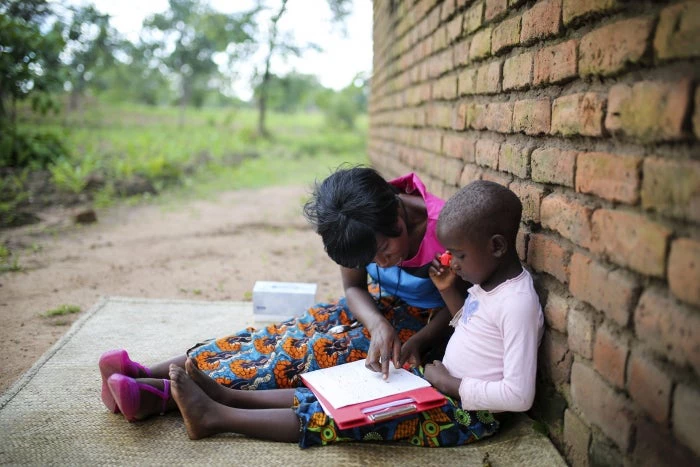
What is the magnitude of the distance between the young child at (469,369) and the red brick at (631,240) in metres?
0.35

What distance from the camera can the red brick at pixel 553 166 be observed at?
5.66 ft

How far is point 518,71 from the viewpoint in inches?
82.8

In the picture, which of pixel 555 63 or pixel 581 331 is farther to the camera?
pixel 555 63

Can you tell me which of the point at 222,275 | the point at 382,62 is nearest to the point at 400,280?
the point at 222,275

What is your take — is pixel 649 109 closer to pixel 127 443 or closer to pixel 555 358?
pixel 555 358

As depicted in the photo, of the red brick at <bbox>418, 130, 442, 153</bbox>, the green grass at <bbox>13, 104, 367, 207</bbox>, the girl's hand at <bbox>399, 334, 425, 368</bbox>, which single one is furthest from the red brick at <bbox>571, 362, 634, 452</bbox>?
the green grass at <bbox>13, 104, 367, 207</bbox>

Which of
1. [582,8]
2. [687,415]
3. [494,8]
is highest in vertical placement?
[494,8]

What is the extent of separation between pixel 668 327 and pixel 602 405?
1.23 feet

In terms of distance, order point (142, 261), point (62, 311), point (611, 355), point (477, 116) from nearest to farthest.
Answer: point (611, 355)
point (477, 116)
point (62, 311)
point (142, 261)

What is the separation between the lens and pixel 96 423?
6.75 feet

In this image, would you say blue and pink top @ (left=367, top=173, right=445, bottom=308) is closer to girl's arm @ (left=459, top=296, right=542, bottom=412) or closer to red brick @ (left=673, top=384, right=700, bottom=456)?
girl's arm @ (left=459, top=296, right=542, bottom=412)

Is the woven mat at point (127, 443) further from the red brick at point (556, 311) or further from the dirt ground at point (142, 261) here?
the red brick at point (556, 311)

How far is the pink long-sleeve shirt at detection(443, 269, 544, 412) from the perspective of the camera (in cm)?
177

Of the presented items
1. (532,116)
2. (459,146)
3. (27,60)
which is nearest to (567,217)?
(532,116)
